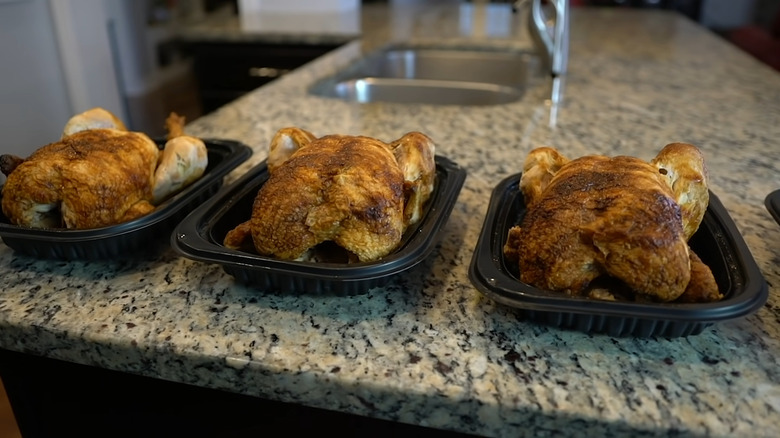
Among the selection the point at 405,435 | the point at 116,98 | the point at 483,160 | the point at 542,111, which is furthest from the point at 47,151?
the point at 116,98

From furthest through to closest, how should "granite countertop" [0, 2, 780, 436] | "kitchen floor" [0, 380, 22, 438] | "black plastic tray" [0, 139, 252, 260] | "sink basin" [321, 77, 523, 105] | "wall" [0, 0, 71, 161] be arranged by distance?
1. "wall" [0, 0, 71, 161]
2. "sink basin" [321, 77, 523, 105]
3. "kitchen floor" [0, 380, 22, 438]
4. "black plastic tray" [0, 139, 252, 260]
5. "granite countertop" [0, 2, 780, 436]

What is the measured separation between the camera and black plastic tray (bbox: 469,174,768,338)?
0.48 meters

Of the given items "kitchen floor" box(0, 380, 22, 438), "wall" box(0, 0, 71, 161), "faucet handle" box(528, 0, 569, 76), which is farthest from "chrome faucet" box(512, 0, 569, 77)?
"wall" box(0, 0, 71, 161)

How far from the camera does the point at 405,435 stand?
0.56 meters

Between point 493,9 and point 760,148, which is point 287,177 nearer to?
point 760,148

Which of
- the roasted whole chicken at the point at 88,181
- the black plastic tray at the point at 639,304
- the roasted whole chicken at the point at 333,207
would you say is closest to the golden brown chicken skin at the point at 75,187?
the roasted whole chicken at the point at 88,181

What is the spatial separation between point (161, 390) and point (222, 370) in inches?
5.3

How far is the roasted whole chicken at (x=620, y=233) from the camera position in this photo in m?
0.49

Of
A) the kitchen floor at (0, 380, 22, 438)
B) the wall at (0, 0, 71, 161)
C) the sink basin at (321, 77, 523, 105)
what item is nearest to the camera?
the kitchen floor at (0, 380, 22, 438)

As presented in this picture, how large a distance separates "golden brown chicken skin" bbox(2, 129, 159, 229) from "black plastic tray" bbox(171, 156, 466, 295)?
Result: 0.30 ft

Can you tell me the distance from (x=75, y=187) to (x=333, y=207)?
11.6 inches

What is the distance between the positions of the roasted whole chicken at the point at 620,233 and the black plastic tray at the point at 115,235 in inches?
15.3

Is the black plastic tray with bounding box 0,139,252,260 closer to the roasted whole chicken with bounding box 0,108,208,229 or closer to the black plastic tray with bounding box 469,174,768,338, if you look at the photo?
the roasted whole chicken with bounding box 0,108,208,229

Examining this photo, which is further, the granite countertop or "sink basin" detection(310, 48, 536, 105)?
"sink basin" detection(310, 48, 536, 105)
